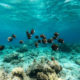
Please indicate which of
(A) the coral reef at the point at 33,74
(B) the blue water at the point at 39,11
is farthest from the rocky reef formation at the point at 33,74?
(B) the blue water at the point at 39,11

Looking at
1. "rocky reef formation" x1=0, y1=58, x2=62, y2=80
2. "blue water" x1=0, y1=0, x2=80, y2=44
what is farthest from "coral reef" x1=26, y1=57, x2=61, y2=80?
"blue water" x1=0, y1=0, x2=80, y2=44

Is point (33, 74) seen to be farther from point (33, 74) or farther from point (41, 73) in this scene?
point (41, 73)

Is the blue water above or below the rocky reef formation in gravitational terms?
above

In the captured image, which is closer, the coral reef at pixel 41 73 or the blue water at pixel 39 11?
the coral reef at pixel 41 73

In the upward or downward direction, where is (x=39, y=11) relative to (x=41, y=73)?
upward

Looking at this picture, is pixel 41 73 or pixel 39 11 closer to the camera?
pixel 41 73

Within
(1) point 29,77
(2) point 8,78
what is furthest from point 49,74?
(2) point 8,78

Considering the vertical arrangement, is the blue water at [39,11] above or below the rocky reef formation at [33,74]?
above

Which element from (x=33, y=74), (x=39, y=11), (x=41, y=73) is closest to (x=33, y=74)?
(x=33, y=74)

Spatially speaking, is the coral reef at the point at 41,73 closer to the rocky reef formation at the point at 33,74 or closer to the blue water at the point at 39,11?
the rocky reef formation at the point at 33,74

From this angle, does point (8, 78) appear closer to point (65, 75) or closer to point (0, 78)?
point (0, 78)

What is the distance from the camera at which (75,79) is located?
8898 mm

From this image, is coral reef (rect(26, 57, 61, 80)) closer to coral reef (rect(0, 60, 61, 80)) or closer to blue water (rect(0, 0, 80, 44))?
coral reef (rect(0, 60, 61, 80))

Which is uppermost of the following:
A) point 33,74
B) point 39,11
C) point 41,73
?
point 39,11
